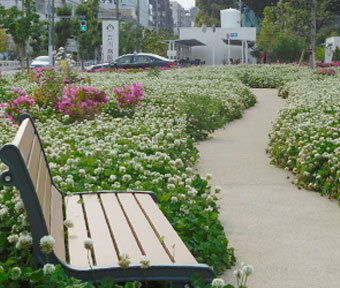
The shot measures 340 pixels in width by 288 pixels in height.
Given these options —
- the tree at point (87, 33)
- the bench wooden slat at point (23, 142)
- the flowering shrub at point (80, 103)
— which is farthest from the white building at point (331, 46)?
the bench wooden slat at point (23, 142)

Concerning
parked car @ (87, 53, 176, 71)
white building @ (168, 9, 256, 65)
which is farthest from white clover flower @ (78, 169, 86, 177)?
white building @ (168, 9, 256, 65)

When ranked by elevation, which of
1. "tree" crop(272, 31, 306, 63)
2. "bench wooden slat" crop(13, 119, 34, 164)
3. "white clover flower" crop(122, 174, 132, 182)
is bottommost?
"white clover flower" crop(122, 174, 132, 182)

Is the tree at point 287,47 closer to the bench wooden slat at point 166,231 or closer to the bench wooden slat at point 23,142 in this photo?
the bench wooden slat at point 166,231

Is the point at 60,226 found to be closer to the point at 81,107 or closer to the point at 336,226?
the point at 336,226

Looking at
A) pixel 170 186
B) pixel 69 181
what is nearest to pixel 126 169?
pixel 170 186

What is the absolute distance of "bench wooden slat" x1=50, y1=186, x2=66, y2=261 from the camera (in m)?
3.09

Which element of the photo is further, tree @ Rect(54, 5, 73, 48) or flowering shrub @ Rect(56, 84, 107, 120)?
tree @ Rect(54, 5, 73, 48)

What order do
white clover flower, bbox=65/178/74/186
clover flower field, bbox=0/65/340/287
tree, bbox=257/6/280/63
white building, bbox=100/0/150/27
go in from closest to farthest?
clover flower field, bbox=0/65/340/287 < white clover flower, bbox=65/178/74/186 < tree, bbox=257/6/280/63 < white building, bbox=100/0/150/27

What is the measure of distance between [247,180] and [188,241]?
314 cm

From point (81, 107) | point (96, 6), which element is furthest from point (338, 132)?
point (96, 6)

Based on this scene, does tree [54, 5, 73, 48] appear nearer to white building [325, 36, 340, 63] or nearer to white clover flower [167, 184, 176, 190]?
white building [325, 36, 340, 63]

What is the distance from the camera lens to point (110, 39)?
37.5 metres

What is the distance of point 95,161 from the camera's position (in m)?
5.99

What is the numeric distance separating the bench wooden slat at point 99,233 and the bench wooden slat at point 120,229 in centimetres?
4
